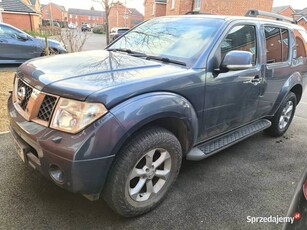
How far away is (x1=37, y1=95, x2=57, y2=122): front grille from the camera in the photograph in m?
1.94

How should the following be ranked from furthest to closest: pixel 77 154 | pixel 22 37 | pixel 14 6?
pixel 14 6
pixel 22 37
pixel 77 154

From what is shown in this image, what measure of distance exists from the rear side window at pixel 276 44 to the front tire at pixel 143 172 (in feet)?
6.81

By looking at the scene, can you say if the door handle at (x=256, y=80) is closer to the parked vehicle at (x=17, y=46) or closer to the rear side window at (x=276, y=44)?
the rear side window at (x=276, y=44)

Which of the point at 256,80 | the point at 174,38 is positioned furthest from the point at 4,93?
the point at 256,80

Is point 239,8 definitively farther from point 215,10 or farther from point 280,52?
point 280,52

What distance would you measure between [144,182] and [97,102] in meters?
0.93

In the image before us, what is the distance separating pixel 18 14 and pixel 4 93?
24.7m

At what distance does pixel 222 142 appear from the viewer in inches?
121

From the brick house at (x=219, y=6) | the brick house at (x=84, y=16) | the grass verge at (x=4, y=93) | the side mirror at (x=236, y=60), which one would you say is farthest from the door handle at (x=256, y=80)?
the brick house at (x=84, y=16)

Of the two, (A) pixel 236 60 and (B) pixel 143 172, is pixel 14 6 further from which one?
(B) pixel 143 172

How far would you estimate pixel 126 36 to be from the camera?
3.56 m

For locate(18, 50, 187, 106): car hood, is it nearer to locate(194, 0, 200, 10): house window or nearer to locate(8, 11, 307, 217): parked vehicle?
locate(8, 11, 307, 217): parked vehicle

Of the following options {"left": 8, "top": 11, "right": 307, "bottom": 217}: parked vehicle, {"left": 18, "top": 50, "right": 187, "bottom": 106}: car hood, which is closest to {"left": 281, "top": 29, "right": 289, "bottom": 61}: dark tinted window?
{"left": 8, "top": 11, "right": 307, "bottom": 217}: parked vehicle

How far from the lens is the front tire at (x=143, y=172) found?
2.02 metres
